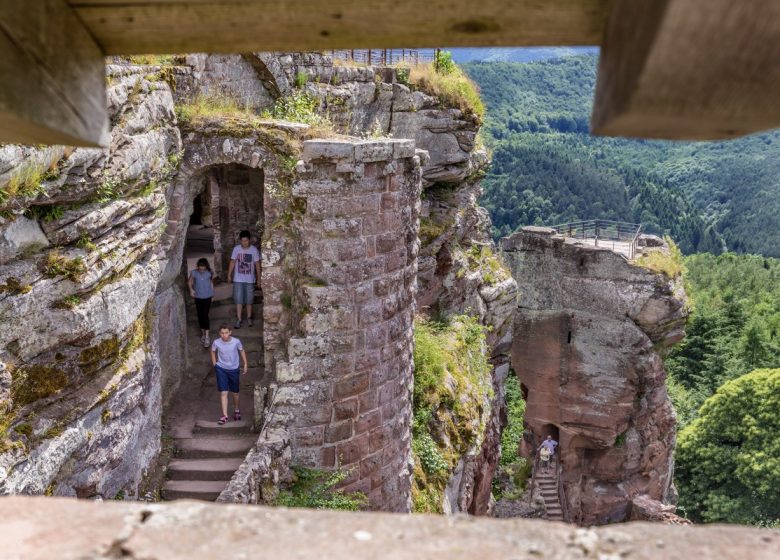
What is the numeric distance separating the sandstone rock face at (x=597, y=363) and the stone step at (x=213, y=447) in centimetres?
1254

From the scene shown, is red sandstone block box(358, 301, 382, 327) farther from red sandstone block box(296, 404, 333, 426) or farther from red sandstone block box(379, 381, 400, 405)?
red sandstone block box(296, 404, 333, 426)

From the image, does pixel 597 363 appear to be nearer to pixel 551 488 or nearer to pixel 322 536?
pixel 551 488

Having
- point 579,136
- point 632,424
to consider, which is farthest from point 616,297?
point 579,136

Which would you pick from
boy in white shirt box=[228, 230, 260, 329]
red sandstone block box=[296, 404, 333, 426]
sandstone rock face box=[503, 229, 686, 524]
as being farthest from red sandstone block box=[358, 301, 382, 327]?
sandstone rock face box=[503, 229, 686, 524]

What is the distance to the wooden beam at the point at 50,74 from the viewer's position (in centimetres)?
139

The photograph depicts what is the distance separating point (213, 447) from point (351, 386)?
4.86 feet

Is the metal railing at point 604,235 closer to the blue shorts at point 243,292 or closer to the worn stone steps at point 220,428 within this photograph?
the blue shorts at point 243,292

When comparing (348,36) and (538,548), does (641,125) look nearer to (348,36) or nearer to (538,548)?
(348,36)

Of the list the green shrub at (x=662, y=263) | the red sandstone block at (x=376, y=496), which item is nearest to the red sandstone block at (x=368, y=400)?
the red sandstone block at (x=376, y=496)

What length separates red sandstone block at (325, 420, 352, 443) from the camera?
6891 mm

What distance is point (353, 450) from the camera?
23.2 feet

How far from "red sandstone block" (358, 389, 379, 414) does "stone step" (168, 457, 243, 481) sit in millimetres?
1225

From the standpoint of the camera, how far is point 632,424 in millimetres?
19016

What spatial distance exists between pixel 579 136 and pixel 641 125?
84848 mm
